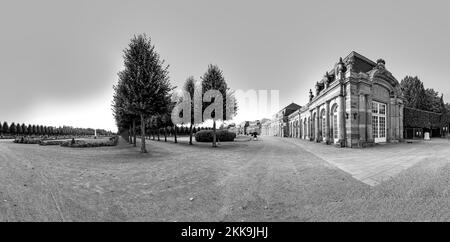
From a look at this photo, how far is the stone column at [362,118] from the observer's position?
731 inches

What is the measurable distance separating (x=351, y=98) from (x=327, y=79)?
6145mm

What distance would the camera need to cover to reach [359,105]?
732 inches

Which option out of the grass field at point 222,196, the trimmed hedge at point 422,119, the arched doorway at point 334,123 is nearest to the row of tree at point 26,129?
the grass field at point 222,196

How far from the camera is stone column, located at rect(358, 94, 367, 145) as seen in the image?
60.9ft

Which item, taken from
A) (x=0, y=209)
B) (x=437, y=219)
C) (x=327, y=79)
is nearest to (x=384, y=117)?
(x=327, y=79)

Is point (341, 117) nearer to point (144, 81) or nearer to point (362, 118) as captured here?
point (362, 118)

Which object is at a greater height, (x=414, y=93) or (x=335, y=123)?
(x=414, y=93)

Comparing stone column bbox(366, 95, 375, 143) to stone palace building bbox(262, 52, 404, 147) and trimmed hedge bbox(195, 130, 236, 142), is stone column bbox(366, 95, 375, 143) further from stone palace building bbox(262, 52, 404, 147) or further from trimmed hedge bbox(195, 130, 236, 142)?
trimmed hedge bbox(195, 130, 236, 142)

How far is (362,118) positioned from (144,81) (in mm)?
19889

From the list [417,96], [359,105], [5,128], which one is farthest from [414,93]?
[5,128]

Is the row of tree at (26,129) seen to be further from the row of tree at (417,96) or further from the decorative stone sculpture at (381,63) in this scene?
the row of tree at (417,96)

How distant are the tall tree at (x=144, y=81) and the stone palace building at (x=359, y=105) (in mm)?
16366
